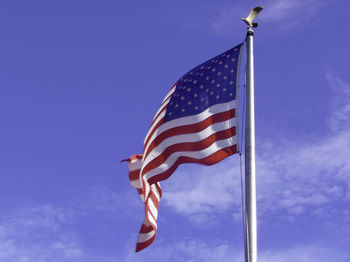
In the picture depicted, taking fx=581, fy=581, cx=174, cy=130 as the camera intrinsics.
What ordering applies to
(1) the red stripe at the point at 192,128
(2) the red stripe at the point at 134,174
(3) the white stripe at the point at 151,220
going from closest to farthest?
(1) the red stripe at the point at 192,128 < (3) the white stripe at the point at 151,220 < (2) the red stripe at the point at 134,174

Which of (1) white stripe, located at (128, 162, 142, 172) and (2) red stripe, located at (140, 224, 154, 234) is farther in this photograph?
(1) white stripe, located at (128, 162, 142, 172)

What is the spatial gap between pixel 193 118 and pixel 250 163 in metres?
3.34

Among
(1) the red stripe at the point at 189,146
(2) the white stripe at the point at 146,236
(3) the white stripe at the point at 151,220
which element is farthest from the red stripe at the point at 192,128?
(2) the white stripe at the point at 146,236

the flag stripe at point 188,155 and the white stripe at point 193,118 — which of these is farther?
the white stripe at point 193,118

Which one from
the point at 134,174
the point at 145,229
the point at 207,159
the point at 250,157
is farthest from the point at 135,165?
the point at 250,157

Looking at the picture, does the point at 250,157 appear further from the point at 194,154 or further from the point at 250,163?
the point at 194,154

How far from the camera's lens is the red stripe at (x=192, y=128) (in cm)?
1803

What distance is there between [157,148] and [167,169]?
3.34ft

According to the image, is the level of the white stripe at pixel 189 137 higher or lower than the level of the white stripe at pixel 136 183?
lower

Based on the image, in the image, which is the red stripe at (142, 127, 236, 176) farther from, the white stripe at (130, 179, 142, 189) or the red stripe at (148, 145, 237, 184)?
the white stripe at (130, 179, 142, 189)

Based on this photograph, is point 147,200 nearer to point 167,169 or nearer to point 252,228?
point 167,169

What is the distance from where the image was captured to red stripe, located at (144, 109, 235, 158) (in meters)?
18.0

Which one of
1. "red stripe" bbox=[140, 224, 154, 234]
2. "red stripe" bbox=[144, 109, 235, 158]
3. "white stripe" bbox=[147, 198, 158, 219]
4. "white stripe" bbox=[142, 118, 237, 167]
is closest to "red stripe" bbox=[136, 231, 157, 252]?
"red stripe" bbox=[140, 224, 154, 234]

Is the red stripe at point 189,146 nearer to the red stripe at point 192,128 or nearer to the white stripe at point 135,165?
the red stripe at point 192,128
